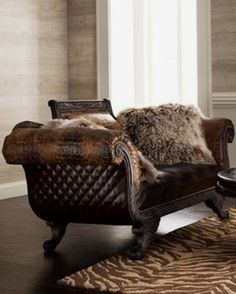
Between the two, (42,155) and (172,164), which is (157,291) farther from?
(172,164)

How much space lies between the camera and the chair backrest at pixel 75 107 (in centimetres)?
388

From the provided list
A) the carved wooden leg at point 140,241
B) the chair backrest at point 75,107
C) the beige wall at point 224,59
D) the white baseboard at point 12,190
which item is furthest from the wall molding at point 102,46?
the carved wooden leg at point 140,241

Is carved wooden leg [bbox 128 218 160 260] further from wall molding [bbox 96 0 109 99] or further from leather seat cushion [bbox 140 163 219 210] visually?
wall molding [bbox 96 0 109 99]

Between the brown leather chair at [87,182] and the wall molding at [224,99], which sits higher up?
the wall molding at [224,99]

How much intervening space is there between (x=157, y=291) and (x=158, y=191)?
76 centimetres

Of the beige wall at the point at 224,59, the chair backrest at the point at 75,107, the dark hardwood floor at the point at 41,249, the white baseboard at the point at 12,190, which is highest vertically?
the beige wall at the point at 224,59

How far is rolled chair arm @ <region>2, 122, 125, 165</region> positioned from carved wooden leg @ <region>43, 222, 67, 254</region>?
45cm

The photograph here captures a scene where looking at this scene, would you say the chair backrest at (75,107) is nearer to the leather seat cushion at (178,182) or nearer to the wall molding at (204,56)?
the leather seat cushion at (178,182)

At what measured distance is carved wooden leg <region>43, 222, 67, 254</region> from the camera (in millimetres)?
3365

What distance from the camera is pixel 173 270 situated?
9.43ft

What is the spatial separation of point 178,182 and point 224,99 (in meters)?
2.17

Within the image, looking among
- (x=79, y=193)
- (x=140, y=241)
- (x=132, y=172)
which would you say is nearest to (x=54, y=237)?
(x=79, y=193)

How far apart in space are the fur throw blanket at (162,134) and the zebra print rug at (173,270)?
0.53 meters

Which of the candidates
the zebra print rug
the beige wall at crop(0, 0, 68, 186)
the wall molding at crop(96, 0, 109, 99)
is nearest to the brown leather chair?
the zebra print rug
